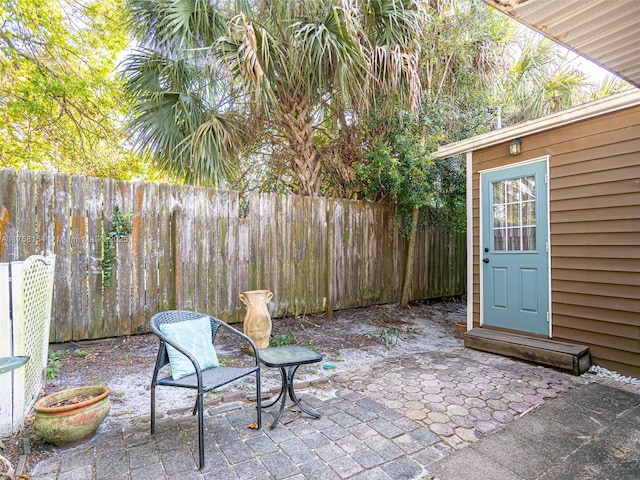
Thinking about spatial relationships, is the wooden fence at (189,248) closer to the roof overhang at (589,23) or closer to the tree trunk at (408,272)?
the tree trunk at (408,272)

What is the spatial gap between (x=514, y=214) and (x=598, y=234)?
2.72 feet

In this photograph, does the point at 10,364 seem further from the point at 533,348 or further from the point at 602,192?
the point at 602,192

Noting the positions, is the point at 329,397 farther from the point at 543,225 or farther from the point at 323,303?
the point at 543,225

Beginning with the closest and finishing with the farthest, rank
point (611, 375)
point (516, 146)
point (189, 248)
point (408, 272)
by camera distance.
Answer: point (611, 375) → point (516, 146) → point (189, 248) → point (408, 272)

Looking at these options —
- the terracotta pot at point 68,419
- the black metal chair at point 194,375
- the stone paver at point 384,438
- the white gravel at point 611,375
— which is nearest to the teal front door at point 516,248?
the white gravel at point 611,375

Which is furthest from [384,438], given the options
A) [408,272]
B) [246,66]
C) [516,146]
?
[408,272]

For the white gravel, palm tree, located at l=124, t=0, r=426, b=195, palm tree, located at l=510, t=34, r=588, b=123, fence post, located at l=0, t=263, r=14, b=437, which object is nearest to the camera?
fence post, located at l=0, t=263, r=14, b=437

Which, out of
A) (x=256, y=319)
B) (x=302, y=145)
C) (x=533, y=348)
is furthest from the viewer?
(x=302, y=145)

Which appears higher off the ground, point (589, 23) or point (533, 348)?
point (589, 23)

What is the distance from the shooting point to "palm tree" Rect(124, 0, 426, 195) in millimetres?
3980

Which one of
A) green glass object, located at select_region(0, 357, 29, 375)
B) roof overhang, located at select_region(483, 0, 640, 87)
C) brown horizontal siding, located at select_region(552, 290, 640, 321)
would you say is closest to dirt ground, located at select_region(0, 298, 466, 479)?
green glass object, located at select_region(0, 357, 29, 375)

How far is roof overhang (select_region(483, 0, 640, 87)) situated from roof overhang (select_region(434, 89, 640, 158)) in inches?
47.6

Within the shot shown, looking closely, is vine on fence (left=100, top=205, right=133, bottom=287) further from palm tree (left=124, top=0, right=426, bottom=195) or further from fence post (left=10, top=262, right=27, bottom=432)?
fence post (left=10, top=262, right=27, bottom=432)

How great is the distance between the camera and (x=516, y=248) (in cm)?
385
